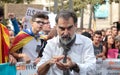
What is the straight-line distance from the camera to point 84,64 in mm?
4758

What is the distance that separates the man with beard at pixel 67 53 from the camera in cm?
461

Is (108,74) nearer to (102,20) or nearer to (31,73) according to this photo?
(31,73)

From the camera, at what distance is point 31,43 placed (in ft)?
27.4

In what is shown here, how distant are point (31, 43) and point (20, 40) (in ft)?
0.84

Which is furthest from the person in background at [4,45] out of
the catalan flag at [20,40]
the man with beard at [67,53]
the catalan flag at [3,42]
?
the man with beard at [67,53]

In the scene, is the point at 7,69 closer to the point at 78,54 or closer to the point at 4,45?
the point at 4,45

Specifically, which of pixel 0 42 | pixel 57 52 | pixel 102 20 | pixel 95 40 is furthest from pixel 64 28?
pixel 102 20

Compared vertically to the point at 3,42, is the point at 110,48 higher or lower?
lower

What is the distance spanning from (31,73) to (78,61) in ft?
14.5

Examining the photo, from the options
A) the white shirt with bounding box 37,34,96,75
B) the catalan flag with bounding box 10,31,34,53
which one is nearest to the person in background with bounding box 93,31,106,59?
the catalan flag with bounding box 10,31,34,53

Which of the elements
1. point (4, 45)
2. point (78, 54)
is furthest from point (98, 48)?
point (78, 54)

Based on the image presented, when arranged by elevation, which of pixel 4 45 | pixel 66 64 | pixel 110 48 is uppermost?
pixel 66 64

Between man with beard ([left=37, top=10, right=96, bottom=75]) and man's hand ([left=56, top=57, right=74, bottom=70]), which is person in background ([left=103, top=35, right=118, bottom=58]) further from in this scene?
man's hand ([left=56, top=57, right=74, bottom=70])

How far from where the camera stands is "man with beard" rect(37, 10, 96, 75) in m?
4.61
